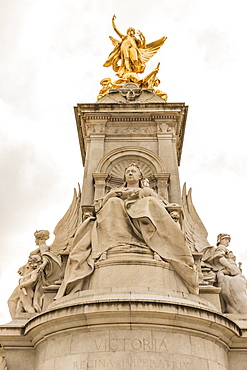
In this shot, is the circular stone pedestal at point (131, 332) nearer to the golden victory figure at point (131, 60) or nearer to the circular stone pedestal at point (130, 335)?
the circular stone pedestal at point (130, 335)

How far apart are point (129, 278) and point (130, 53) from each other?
40.2 feet

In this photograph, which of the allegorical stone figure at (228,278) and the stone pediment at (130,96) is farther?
the stone pediment at (130,96)

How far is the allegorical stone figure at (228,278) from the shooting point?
11.0 meters

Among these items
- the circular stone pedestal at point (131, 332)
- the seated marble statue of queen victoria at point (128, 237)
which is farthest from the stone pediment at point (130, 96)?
the circular stone pedestal at point (131, 332)

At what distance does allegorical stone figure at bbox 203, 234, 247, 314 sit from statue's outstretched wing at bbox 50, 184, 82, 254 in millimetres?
4439

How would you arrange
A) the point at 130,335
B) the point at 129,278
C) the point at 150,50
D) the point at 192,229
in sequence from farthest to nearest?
the point at 150,50 → the point at 192,229 → the point at 129,278 → the point at 130,335

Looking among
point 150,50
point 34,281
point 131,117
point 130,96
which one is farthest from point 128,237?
point 150,50

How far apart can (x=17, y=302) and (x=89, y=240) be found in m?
3.19

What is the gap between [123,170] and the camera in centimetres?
1438

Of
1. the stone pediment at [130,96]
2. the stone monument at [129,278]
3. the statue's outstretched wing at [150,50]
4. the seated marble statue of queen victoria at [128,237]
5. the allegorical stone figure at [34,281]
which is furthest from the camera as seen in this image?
the statue's outstretched wing at [150,50]

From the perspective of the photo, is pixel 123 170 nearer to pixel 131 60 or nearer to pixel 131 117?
pixel 131 117

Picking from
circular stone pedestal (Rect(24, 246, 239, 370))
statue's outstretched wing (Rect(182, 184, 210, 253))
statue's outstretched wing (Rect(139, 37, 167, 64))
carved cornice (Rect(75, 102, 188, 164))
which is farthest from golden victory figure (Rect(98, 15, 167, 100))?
circular stone pedestal (Rect(24, 246, 239, 370))

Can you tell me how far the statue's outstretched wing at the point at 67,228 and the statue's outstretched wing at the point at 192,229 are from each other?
369 cm

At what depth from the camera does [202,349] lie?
8.13 m
